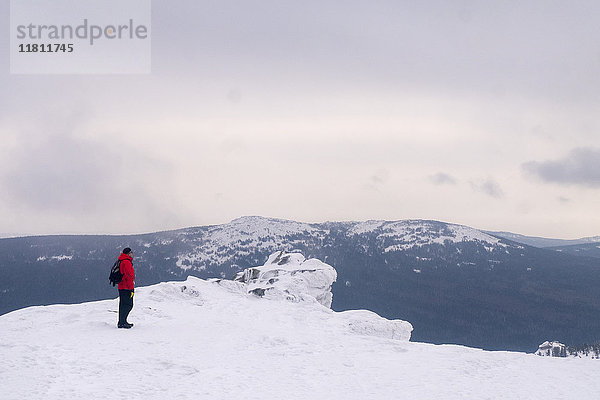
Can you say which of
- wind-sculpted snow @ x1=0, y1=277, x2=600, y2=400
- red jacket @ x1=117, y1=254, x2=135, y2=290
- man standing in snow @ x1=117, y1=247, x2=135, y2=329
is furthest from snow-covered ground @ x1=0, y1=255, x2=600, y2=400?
red jacket @ x1=117, y1=254, x2=135, y2=290

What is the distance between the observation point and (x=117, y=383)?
10.0 meters

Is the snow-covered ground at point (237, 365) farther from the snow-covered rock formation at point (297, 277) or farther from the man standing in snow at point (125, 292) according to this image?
the snow-covered rock formation at point (297, 277)

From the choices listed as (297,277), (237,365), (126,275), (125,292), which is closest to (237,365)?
(237,365)

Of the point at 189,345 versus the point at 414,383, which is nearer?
the point at 414,383

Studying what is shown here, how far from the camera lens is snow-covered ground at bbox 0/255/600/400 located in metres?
10.1

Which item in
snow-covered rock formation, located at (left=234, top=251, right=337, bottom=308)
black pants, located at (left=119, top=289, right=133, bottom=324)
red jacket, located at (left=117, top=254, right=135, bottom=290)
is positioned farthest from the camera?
snow-covered rock formation, located at (left=234, top=251, right=337, bottom=308)

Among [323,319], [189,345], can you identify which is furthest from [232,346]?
[323,319]

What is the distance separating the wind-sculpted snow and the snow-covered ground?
1.4 inches

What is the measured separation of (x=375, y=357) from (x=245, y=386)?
5418 millimetres

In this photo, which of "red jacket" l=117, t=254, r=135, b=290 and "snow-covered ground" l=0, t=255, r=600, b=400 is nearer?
"snow-covered ground" l=0, t=255, r=600, b=400

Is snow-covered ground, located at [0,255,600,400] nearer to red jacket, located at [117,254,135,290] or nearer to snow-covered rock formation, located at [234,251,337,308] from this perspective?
red jacket, located at [117,254,135,290]

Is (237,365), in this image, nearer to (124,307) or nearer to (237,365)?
(237,365)

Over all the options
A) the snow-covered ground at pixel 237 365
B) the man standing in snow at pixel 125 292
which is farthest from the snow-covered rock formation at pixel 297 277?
the man standing in snow at pixel 125 292

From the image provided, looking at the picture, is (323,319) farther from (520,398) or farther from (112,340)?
(520,398)
